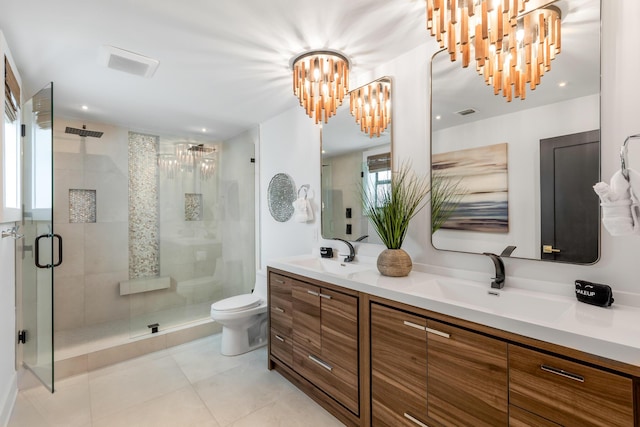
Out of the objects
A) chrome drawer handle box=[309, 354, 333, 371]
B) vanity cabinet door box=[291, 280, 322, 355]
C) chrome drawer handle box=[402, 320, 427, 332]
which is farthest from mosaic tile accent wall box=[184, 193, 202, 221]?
chrome drawer handle box=[402, 320, 427, 332]

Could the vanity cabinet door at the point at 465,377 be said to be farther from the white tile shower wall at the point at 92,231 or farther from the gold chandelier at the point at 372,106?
the white tile shower wall at the point at 92,231

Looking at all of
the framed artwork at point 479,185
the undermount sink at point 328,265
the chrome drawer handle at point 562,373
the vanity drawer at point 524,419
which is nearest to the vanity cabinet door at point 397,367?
the vanity drawer at point 524,419

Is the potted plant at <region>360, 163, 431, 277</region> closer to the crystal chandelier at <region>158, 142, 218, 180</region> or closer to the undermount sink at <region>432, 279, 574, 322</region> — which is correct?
the undermount sink at <region>432, 279, 574, 322</region>

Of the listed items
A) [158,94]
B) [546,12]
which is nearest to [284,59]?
[158,94]

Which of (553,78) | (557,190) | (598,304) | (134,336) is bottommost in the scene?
(134,336)

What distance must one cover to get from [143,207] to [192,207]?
1.75ft

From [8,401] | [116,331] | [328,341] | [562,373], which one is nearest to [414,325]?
[562,373]

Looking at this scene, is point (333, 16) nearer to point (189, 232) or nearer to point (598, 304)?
point (598, 304)

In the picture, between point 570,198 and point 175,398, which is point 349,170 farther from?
point 175,398

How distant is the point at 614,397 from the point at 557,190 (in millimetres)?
880

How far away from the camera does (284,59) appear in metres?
2.07

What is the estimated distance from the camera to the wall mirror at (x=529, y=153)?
1.33 meters

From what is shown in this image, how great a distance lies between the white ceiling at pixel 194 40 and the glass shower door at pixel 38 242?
1.12 feet

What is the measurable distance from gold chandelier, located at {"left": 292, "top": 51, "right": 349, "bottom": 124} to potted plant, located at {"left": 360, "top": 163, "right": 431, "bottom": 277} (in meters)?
0.69
